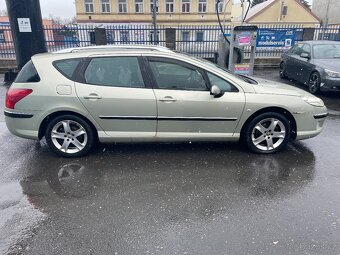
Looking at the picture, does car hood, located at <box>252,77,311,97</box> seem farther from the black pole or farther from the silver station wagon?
the black pole

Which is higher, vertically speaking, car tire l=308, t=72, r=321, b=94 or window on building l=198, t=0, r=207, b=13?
window on building l=198, t=0, r=207, b=13

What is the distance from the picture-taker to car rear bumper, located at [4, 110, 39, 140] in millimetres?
3954

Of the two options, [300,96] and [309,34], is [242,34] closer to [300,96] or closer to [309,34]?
[300,96]

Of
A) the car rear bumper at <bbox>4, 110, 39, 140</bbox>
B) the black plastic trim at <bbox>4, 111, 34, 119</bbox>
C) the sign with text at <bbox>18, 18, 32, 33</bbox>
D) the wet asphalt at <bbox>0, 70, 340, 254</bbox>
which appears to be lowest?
the wet asphalt at <bbox>0, 70, 340, 254</bbox>

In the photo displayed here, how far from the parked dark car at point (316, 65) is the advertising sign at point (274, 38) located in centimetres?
289

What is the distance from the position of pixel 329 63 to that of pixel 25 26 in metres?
8.69

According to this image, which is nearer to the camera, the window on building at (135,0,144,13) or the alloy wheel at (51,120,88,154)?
the alloy wheel at (51,120,88,154)

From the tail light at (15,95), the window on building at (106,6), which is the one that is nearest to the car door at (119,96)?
the tail light at (15,95)

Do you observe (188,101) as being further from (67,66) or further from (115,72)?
(67,66)

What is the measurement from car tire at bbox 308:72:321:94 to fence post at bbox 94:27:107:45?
8629 mm

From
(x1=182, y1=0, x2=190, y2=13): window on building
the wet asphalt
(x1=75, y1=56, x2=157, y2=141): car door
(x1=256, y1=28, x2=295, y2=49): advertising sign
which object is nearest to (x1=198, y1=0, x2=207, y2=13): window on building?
(x1=182, y1=0, x2=190, y2=13): window on building

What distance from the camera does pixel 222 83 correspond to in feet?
13.1

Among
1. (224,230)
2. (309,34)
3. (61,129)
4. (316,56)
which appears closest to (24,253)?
(224,230)

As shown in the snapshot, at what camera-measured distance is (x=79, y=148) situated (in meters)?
4.12
